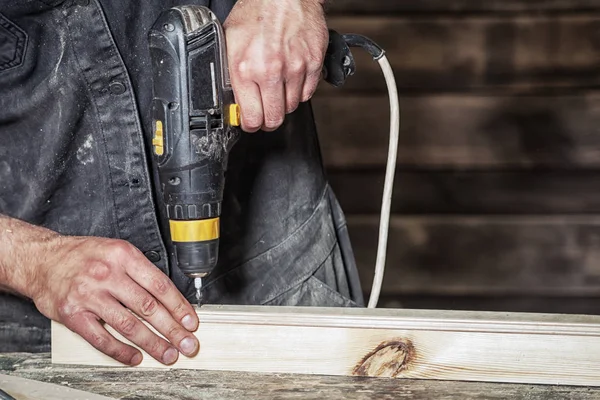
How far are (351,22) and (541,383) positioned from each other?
1.53 m

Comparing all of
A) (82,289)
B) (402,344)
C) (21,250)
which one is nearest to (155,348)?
(82,289)

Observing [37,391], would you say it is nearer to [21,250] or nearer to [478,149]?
[21,250]

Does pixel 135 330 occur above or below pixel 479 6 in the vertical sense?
below

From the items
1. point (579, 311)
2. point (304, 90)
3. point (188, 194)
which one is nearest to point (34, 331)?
point (188, 194)

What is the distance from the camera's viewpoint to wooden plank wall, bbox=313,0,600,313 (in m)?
2.57

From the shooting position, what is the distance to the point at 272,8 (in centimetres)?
135

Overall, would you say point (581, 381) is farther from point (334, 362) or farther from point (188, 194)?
point (188, 194)

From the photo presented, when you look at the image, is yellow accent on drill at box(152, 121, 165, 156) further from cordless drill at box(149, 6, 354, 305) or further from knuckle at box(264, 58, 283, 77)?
knuckle at box(264, 58, 283, 77)

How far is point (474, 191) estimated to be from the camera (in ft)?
8.70

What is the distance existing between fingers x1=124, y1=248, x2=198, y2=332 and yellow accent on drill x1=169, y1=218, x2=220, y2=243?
58 mm

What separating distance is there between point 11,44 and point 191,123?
377 millimetres

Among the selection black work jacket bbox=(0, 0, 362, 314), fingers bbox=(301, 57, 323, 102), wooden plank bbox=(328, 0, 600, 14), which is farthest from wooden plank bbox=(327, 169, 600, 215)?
fingers bbox=(301, 57, 323, 102)

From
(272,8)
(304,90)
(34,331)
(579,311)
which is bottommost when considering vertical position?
(579,311)

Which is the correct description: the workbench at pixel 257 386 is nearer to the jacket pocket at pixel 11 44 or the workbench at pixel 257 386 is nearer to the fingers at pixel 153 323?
the fingers at pixel 153 323
